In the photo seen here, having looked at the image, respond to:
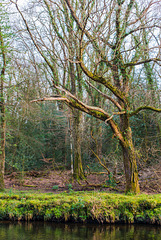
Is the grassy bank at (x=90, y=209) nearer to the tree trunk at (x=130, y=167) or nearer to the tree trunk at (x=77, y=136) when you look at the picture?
the tree trunk at (x=130, y=167)

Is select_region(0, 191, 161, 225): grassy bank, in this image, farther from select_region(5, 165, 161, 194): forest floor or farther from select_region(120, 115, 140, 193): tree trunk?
select_region(5, 165, 161, 194): forest floor

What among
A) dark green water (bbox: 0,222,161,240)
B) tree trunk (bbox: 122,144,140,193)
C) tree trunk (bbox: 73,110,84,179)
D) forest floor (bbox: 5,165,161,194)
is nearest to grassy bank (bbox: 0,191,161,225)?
dark green water (bbox: 0,222,161,240)

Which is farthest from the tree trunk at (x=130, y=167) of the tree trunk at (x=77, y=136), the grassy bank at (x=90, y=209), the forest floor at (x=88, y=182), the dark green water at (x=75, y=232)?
the tree trunk at (x=77, y=136)

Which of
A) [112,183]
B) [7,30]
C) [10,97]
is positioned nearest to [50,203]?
[112,183]

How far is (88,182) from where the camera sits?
11977 mm

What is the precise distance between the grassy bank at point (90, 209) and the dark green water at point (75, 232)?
0.26 m

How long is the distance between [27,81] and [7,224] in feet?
23.6

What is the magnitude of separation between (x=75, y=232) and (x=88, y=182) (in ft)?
16.3

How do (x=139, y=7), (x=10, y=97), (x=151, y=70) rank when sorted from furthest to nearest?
(x=151, y=70)
(x=10, y=97)
(x=139, y=7)

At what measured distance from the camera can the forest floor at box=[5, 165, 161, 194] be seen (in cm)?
1047

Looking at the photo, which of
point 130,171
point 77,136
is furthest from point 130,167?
point 77,136

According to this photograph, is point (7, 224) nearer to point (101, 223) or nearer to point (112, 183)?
point (101, 223)

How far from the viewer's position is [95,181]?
12.6m

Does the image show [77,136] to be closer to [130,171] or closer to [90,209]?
[130,171]
